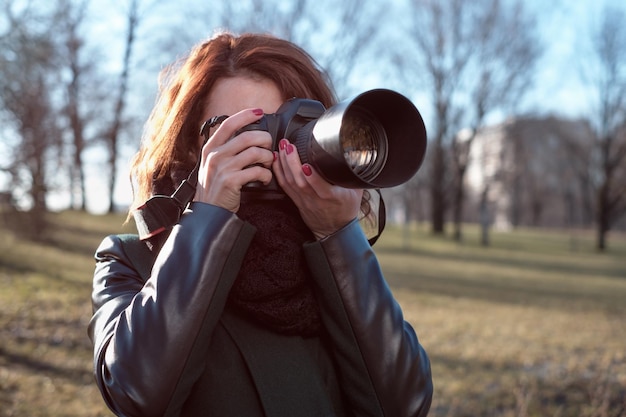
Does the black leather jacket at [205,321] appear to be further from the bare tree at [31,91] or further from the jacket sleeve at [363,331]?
the bare tree at [31,91]

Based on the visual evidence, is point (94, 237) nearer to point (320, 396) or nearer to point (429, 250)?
point (429, 250)

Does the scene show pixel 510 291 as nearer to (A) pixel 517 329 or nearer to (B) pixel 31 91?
(A) pixel 517 329

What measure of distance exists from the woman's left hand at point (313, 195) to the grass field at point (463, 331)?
2798 millimetres

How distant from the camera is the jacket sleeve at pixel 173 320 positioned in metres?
0.98

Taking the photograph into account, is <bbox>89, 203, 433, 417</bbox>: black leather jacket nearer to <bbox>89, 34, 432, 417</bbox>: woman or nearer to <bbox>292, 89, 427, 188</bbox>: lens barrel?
<bbox>89, 34, 432, 417</bbox>: woman

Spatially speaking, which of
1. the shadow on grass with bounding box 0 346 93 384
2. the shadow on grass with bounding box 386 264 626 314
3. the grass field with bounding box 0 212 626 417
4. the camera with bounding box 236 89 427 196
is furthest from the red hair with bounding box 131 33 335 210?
the shadow on grass with bounding box 386 264 626 314

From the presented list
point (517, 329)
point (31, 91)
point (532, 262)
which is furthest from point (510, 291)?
point (31, 91)

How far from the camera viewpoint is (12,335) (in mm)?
6367

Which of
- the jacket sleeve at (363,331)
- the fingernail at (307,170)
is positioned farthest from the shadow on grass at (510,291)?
the fingernail at (307,170)

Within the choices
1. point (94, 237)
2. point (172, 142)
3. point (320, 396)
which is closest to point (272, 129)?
point (172, 142)

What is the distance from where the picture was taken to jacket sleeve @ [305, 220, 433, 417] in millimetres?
1100

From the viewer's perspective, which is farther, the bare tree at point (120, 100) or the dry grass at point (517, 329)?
the bare tree at point (120, 100)

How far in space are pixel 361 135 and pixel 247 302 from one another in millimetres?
376

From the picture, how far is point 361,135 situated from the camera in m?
1.15
